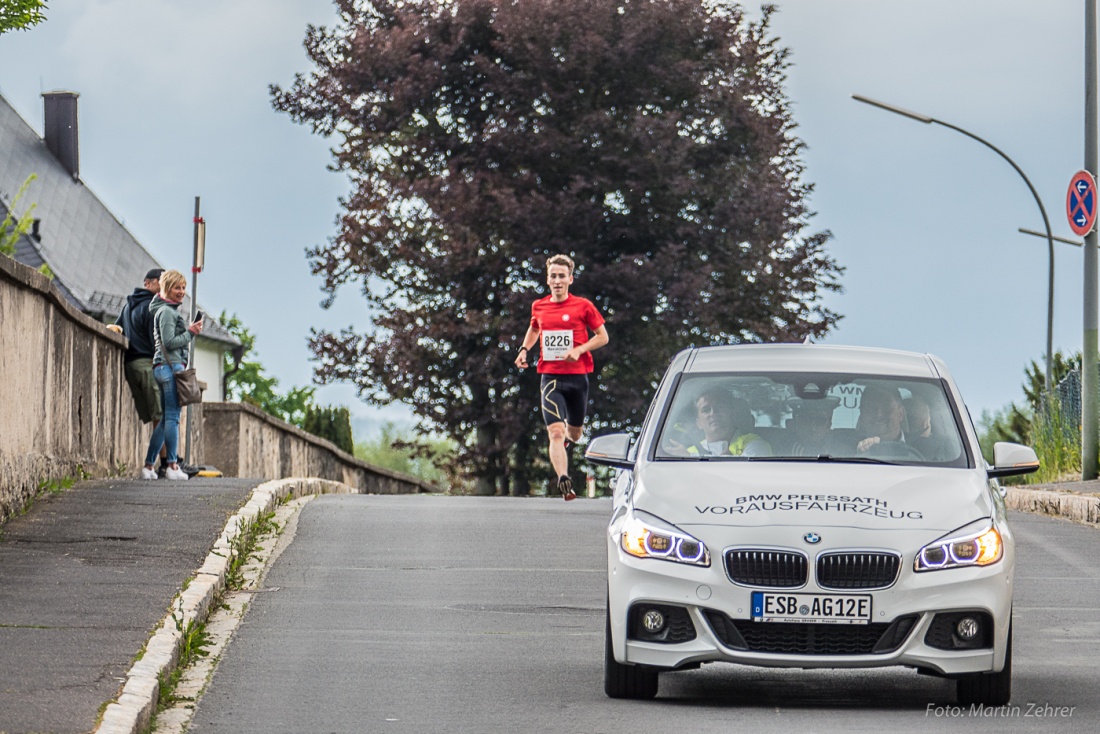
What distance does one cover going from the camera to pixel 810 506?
302 inches

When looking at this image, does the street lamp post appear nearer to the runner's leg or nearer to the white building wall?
the runner's leg

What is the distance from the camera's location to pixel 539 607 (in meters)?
11.0

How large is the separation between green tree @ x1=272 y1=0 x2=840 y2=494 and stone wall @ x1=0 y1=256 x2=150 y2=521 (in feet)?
54.6

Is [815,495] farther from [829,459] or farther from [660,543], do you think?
[660,543]

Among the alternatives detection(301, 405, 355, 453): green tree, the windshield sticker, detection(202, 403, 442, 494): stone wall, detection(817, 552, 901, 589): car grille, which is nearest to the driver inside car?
the windshield sticker

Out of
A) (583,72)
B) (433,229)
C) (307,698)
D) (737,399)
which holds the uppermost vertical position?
(583,72)

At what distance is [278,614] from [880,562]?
13.6 ft

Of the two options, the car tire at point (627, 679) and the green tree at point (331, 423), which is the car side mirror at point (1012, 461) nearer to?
the car tire at point (627, 679)

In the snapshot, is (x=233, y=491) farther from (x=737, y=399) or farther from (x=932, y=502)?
(x=932, y=502)

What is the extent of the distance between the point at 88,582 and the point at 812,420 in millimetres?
4379

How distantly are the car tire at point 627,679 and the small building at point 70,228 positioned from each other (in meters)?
Answer: 39.9

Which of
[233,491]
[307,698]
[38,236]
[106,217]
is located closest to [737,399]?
[307,698]

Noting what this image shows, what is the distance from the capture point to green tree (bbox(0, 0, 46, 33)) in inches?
1137

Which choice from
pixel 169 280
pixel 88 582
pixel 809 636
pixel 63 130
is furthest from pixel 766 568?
pixel 63 130
